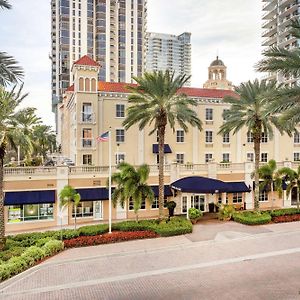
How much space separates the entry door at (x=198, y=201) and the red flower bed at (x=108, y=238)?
9.25 m

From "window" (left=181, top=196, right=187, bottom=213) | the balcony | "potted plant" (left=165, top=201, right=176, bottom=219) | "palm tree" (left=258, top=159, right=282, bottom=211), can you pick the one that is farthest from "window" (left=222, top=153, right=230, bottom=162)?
the balcony

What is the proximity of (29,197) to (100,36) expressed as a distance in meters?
95.1

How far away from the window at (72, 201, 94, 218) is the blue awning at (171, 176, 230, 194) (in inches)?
310

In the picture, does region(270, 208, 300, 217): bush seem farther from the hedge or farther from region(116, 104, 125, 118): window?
region(116, 104, 125, 118): window

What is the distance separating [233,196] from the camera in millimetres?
32969

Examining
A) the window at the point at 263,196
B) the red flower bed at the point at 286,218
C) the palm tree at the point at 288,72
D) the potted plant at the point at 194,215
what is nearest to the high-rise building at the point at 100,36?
the window at the point at 263,196

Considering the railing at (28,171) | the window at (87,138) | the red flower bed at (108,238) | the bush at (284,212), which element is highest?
the window at (87,138)

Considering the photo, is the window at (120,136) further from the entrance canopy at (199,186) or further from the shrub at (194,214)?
the shrub at (194,214)

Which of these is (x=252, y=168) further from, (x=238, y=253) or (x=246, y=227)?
(x=238, y=253)

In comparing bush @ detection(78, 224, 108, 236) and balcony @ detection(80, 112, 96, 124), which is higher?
balcony @ detection(80, 112, 96, 124)

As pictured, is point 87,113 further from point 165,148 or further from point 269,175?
point 269,175

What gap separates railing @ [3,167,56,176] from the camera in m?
26.4

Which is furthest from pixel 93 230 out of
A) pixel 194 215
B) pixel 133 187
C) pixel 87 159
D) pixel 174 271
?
pixel 87 159

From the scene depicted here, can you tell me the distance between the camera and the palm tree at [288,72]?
15.7 m
